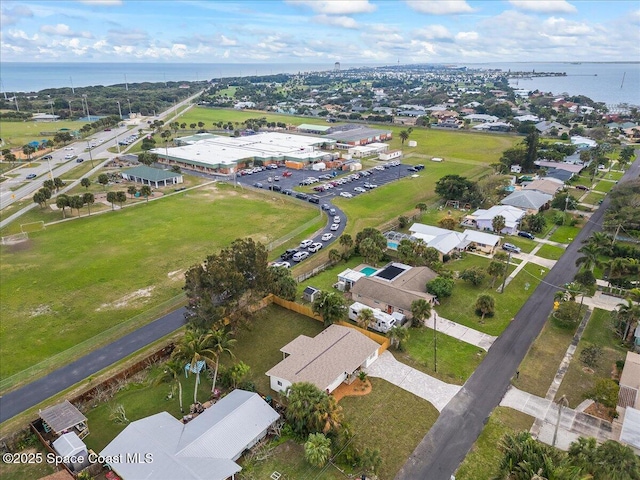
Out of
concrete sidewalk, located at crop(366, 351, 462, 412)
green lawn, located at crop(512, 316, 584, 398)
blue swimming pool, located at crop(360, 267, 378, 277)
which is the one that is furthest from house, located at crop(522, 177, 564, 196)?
concrete sidewalk, located at crop(366, 351, 462, 412)

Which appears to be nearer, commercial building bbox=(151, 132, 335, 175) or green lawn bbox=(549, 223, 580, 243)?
green lawn bbox=(549, 223, 580, 243)

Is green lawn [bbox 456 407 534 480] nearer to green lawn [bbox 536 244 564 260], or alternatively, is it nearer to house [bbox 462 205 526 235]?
green lawn [bbox 536 244 564 260]

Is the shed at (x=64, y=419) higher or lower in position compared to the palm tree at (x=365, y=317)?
lower

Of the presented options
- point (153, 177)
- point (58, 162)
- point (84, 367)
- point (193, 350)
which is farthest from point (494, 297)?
point (58, 162)

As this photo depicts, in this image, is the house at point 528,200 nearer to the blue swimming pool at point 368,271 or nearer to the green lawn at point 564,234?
the green lawn at point 564,234

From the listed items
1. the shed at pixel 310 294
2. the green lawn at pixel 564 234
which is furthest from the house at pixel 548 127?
the shed at pixel 310 294

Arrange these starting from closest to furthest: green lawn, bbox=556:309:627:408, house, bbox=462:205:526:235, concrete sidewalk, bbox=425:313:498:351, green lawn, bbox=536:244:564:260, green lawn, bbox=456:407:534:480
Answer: green lawn, bbox=456:407:534:480, green lawn, bbox=556:309:627:408, concrete sidewalk, bbox=425:313:498:351, green lawn, bbox=536:244:564:260, house, bbox=462:205:526:235

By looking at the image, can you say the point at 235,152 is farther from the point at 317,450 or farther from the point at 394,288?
the point at 317,450
